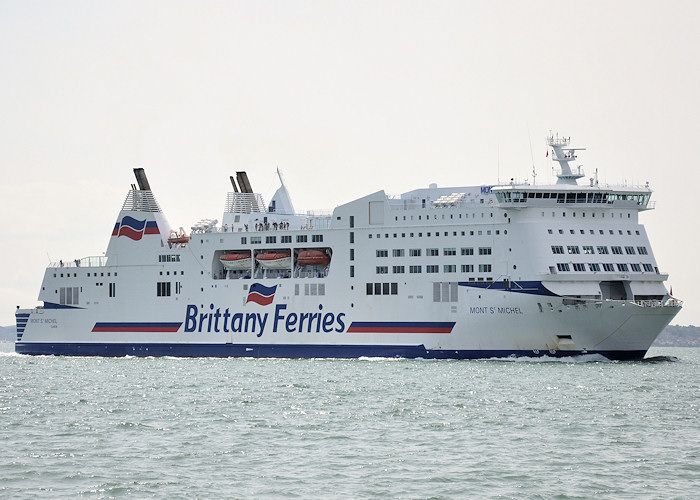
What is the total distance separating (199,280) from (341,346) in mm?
8529

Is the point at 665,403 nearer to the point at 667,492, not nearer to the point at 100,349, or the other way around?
the point at 667,492

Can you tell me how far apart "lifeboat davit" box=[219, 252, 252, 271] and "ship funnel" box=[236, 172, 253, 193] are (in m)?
4.88

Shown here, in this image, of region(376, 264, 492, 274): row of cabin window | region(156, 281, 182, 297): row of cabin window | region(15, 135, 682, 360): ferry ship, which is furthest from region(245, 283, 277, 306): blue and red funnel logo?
region(376, 264, 492, 274): row of cabin window

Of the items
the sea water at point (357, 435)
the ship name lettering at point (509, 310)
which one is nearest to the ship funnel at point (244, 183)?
the ship name lettering at point (509, 310)

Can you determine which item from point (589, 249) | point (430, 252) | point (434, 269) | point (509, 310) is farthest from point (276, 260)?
point (589, 249)

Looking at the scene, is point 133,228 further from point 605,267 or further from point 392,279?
point 605,267

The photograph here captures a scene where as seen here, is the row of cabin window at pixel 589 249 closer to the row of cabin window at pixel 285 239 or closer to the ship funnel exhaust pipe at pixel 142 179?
the row of cabin window at pixel 285 239

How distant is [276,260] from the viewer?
48.9 m

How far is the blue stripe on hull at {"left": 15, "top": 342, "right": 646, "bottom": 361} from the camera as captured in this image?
42972 mm

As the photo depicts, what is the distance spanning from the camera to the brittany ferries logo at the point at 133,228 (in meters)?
53.1

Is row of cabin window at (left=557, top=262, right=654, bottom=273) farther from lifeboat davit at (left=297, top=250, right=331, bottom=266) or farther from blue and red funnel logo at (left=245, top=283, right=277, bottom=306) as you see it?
blue and red funnel logo at (left=245, top=283, right=277, bottom=306)

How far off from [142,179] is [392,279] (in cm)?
1667

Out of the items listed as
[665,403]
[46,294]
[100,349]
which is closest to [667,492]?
[665,403]

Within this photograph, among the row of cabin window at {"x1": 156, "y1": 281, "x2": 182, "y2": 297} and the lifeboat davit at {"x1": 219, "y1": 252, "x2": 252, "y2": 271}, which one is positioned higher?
the lifeboat davit at {"x1": 219, "y1": 252, "x2": 252, "y2": 271}
